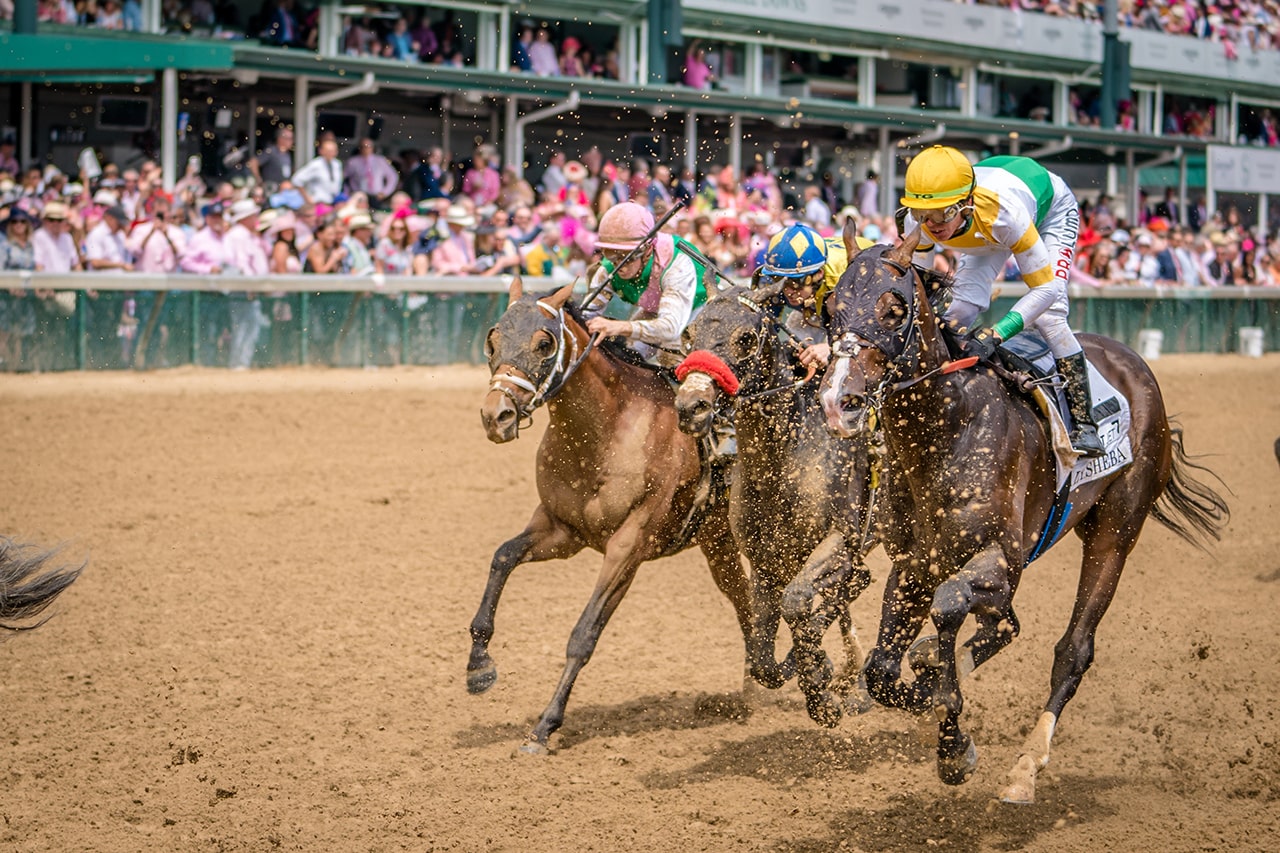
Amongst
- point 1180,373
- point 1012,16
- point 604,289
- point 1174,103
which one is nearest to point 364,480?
point 604,289

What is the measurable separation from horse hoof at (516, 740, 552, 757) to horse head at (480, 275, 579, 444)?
3.31 ft

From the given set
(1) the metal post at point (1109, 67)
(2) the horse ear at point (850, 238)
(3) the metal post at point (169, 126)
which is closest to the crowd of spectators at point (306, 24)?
(3) the metal post at point (169, 126)

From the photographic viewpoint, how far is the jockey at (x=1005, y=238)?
13.6 ft

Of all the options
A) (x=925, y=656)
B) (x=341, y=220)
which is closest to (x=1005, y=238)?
(x=925, y=656)

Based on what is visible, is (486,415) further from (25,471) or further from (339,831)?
(25,471)

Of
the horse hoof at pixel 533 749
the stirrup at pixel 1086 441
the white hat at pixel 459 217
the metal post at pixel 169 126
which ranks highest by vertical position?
the metal post at pixel 169 126

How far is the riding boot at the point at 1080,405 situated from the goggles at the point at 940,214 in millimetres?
790

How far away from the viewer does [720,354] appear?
477 cm

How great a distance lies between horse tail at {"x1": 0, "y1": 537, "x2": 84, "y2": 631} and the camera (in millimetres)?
4141

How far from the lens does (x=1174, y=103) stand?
95.3 ft

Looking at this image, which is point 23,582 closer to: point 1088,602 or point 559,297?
point 559,297

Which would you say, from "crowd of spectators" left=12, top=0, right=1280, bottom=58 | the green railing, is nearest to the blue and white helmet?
the green railing

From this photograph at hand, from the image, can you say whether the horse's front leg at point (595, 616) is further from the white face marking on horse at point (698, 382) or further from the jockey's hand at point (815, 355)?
the jockey's hand at point (815, 355)

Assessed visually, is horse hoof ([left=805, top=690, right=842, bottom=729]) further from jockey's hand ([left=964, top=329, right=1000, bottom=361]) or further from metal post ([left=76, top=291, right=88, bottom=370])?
metal post ([left=76, top=291, right=88, bottom=370])
